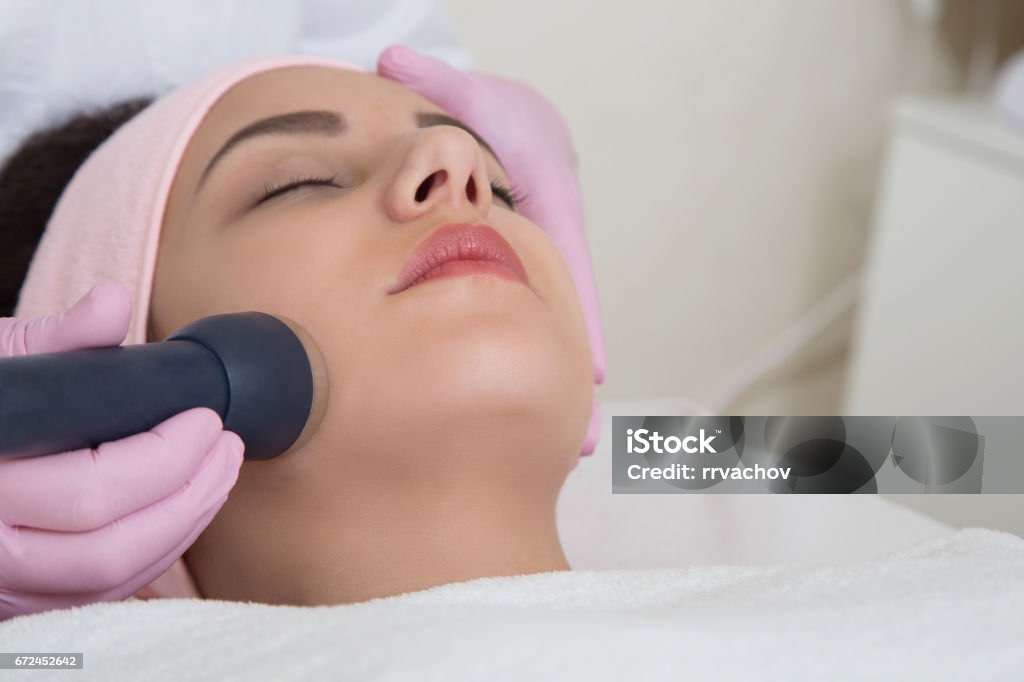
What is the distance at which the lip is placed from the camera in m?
0.79

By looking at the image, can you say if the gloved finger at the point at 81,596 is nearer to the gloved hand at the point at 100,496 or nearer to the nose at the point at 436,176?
the gloved hand at the point at 100,496

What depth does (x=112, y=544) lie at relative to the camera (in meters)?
0.63

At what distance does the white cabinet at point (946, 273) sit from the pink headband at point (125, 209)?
1091 mm

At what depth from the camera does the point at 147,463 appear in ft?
2.03

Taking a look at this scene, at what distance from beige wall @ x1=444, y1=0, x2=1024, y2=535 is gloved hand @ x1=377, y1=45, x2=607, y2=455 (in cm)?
43

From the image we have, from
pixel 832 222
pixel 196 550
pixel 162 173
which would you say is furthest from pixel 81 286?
pixel 832 222

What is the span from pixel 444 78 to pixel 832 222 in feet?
4.04

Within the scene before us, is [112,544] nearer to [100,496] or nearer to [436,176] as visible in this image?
[100,496]

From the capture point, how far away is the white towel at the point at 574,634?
0.57 meters

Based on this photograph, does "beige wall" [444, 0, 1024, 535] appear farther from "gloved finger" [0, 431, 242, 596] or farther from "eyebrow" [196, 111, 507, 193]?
"gloved finger" [0, 431, 242, 596]

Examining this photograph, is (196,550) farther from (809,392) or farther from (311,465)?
(809,392)

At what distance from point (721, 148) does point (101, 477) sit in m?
1.51
